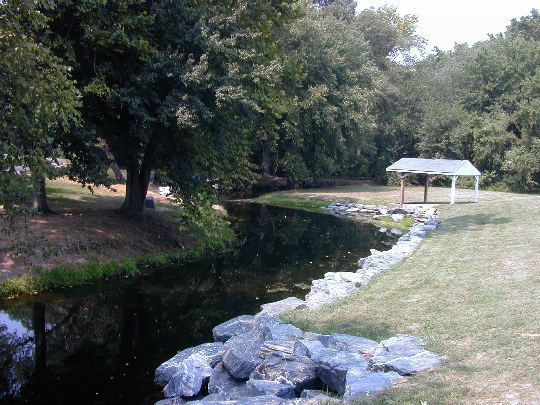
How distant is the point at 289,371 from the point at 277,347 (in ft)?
2.60

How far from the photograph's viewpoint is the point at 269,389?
681 centimetres

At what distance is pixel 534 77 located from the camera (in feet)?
143

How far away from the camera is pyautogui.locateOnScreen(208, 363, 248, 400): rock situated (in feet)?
24.0

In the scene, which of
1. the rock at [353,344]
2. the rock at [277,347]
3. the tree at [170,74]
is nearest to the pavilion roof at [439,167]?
the tree at [170,74]

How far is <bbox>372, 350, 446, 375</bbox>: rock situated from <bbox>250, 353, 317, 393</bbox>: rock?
88cm

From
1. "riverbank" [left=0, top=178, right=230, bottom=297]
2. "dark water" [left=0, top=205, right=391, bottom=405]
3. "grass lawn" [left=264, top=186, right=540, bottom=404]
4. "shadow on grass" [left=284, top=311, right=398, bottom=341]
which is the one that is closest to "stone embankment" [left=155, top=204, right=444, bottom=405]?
"grass lawn" [left=264, top=186, right=540, bottom=404]

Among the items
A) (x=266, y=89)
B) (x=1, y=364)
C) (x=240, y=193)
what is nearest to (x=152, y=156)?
(x=266, y=89)

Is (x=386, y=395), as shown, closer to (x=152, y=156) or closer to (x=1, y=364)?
(x=1, y=364)

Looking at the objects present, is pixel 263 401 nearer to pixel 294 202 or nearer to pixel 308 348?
pixel 308 348

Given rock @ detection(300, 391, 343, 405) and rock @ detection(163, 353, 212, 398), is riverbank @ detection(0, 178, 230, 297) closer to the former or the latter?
rock @ detection(163, 353, 212, 398)

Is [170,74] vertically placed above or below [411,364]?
above

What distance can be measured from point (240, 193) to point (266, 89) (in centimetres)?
2590

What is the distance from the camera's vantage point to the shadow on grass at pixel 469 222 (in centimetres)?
2141

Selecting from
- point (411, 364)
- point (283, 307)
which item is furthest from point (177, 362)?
point (411, 364)
